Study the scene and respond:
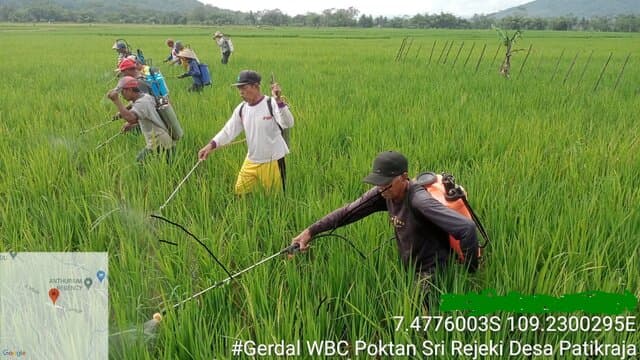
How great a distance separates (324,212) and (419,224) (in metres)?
0.93

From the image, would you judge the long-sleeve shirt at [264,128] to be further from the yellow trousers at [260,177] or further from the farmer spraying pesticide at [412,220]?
the farmer spraying pesticide at [412,220]

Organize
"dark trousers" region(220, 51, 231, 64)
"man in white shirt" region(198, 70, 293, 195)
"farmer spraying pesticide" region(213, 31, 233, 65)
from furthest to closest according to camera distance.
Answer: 1. "dark trousers" region(220, 51, 231, 64)
2. "farmer spraying pesticide" region(213, 31, 233, 65)
3. "man in white shirt" region(198, 70, 293, 195)

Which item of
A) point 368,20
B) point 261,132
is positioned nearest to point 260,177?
point 261,132

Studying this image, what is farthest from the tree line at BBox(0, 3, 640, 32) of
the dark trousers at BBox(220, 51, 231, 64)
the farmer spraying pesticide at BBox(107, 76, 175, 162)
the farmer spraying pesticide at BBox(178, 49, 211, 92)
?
the farmer spraying pesticide at BBox(107, 76, 175, 162)

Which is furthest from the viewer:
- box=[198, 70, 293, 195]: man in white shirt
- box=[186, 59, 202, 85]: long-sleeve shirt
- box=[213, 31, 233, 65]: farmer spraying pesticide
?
box=[213, 31, 233, 65]: farmer spraying pesticide

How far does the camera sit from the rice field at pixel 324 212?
1.72 m

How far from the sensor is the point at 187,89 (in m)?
7.55

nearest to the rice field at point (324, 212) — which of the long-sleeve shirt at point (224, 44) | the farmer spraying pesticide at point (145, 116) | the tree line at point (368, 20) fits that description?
the farmer spraying pesticide at point (145, 116)

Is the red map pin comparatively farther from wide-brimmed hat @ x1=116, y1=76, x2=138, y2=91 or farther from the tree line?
the tree line

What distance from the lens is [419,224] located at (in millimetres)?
1796

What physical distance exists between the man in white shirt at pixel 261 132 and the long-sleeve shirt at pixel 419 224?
1145 mm

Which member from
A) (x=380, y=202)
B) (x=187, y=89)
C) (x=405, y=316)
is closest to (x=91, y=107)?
(x=187, y=89)

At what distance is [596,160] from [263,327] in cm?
293

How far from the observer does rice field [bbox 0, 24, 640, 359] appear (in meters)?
1.72
